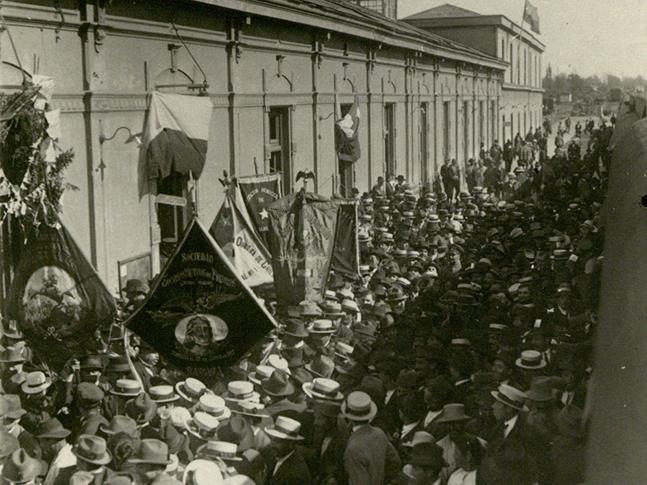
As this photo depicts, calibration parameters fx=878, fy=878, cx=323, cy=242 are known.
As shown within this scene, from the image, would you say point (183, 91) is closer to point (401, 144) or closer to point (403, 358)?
point (403, 358)

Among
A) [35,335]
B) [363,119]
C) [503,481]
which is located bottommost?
[503,481]

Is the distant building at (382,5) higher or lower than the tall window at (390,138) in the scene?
higher

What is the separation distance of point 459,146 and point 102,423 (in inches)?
1088

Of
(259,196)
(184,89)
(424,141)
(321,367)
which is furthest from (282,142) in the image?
(424,141)

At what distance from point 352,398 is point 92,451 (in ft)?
6.43

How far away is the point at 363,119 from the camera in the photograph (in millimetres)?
21141

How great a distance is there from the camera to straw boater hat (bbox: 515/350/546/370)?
7.95m

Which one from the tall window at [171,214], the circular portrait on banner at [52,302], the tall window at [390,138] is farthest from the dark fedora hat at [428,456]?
the tall window at [390,138]

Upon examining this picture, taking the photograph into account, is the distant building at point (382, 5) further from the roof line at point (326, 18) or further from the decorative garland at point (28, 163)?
the decorative garland at point (28, 163)

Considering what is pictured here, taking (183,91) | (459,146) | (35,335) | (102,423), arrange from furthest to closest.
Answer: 1. (459,146)
2. (183,91)
3. (35,335)
4. (102,423)

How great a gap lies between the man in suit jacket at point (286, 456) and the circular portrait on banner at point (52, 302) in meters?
2.29

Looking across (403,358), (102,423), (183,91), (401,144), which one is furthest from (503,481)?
(401,144)

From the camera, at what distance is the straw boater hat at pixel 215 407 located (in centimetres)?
705

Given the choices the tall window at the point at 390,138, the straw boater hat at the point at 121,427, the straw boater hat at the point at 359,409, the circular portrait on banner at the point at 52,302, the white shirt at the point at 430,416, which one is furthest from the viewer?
the tall window at the point at 390,138
